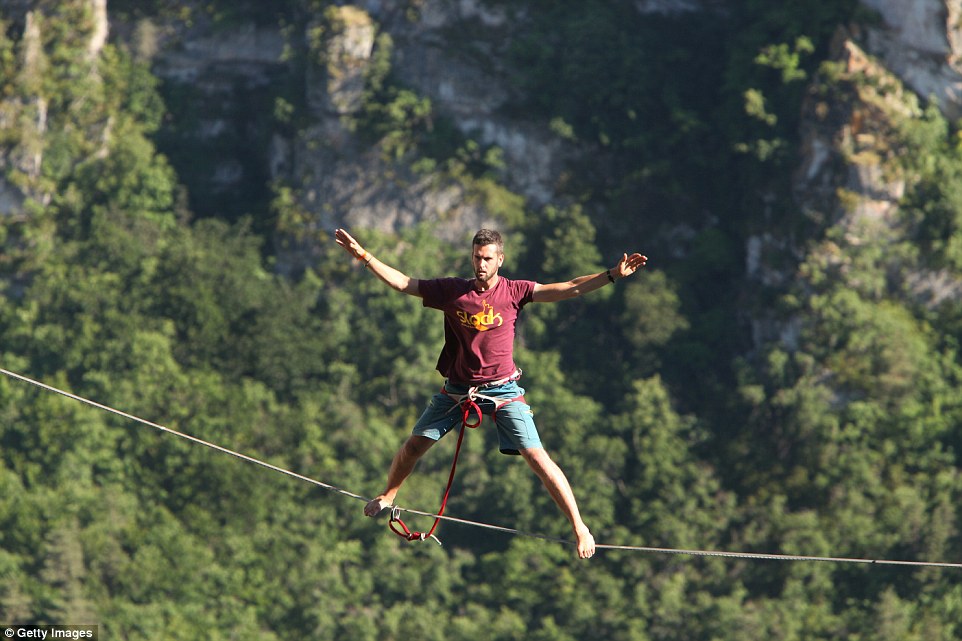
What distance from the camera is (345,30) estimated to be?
48.1 m

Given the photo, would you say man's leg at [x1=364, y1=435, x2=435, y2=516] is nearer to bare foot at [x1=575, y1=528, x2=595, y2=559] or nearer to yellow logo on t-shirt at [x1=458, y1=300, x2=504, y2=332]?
yellow logo on t-shirt at [x1=458, y1=300, x2=504, y2=332]

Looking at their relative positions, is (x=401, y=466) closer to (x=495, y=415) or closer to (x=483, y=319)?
(x=495, y=415)

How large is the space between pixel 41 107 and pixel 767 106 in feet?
66.7

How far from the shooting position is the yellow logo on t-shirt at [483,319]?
13227mm

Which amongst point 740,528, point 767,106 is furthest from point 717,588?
point 767,106

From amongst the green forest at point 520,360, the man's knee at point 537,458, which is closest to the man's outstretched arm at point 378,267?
the man's knee at point 537,458

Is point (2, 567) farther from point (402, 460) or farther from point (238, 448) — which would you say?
point (402, 460)

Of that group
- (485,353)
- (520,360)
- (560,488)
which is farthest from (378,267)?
(520,360)

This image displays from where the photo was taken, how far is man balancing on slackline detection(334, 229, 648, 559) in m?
13.1

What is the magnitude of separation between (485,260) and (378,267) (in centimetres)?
77

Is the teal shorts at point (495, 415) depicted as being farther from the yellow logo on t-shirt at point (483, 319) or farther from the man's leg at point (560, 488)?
the yellow logo on t-shirt at point (483, 319)

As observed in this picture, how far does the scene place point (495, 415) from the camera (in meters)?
13.7

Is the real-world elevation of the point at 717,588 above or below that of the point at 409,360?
below

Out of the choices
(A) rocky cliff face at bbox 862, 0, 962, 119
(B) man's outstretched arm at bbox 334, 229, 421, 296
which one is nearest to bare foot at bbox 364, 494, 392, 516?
(B) man's outstretched arm at bbox 334, 229, 421, 296
